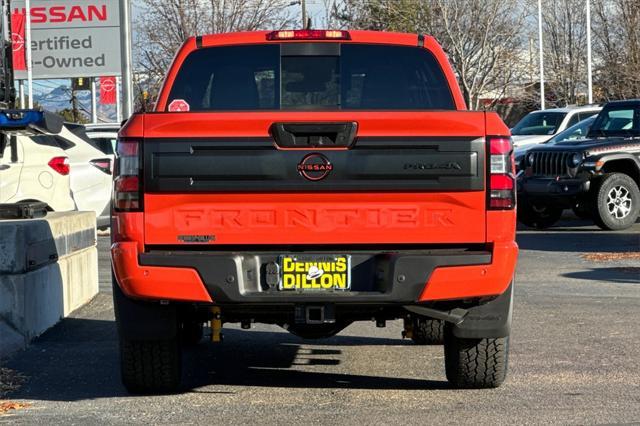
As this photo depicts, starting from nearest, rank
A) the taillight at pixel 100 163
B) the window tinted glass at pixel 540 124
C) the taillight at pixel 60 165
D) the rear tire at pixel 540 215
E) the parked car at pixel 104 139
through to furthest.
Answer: the taillight at pixel 60 165 < the taillight at pixel 100 163 < the parked car at pixel 104 139 < the rear tire at pixel 540 215 < the window tinted glass at pixel 540 124

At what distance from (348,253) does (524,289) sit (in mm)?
6146

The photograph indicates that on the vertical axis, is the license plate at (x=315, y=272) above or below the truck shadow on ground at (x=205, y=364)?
above

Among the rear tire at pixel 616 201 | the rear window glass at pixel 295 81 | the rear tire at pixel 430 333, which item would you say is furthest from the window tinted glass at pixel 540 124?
the rear window glass at pixel 295 81

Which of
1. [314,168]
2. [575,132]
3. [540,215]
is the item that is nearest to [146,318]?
[314,168]

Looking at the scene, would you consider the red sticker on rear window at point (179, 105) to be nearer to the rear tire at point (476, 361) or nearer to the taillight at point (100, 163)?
the rear tire at point (476, 361)

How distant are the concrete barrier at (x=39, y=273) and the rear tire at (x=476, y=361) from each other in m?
3.10

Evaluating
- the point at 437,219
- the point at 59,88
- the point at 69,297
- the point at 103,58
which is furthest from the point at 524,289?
the point at 59,88

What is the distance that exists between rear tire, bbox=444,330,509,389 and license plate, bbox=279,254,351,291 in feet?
2.74

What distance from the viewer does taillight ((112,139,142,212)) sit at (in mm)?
6461

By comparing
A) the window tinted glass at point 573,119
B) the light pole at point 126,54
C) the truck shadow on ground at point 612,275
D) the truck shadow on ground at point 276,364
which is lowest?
the truck shadow on ground at point 612,275

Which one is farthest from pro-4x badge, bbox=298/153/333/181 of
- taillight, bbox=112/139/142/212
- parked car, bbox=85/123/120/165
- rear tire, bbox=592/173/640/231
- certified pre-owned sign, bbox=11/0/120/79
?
certified pre-owned sign, bbox=11/0/120/79

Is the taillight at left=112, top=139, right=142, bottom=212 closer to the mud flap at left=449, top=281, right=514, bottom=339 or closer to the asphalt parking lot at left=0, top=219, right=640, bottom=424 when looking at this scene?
the asphalt parking lot at left=0, top=219, right=640, bottom=424

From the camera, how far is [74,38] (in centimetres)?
3525

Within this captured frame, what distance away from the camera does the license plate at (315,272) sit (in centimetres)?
645
